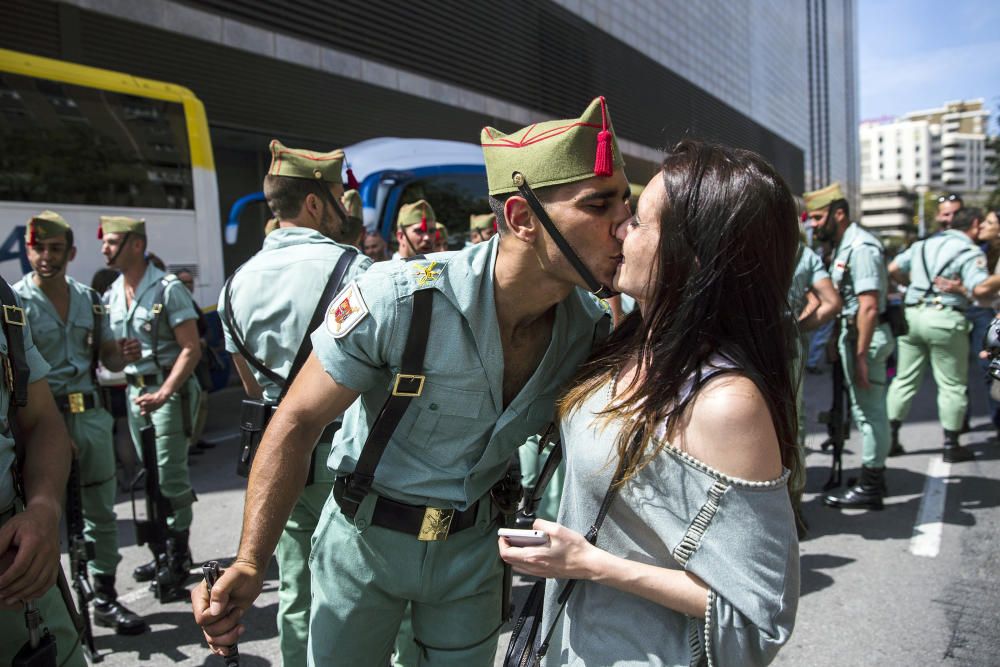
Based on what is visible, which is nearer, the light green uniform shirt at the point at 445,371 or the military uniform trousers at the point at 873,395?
the light green uniform shirt at the point at 445,371

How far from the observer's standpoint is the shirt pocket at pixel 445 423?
183cm

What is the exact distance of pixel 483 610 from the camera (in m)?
2.00

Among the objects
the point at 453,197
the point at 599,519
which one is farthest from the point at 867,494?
the point at 453,197

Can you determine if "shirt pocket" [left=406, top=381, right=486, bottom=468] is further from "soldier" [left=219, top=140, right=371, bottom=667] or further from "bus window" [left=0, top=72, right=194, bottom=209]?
"bus window" [left=0, top=72, right=194, bottom=209]

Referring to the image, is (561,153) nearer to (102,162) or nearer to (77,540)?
(77,540)

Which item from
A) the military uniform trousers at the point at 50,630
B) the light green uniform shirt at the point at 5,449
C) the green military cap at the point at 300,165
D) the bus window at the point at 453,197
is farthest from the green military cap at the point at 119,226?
the bus window at the point at 453,197

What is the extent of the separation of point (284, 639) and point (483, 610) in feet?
2.96

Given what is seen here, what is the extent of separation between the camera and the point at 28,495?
6.00 ft

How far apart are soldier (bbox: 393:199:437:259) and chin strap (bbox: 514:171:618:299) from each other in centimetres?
504

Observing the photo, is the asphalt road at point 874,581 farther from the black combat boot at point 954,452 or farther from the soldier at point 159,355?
the soldier at point 159,355

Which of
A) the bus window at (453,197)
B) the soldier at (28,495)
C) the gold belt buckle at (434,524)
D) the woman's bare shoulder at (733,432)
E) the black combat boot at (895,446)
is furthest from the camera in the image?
the bus window at (453,197)

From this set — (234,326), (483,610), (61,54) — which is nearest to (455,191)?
(61,54)

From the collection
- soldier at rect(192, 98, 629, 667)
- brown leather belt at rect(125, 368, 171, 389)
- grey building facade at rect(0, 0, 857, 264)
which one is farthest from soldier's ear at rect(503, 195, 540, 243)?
brown leather belt at rect(125, 368, 171, 389)

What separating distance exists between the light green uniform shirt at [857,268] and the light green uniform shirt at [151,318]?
4.33 m
